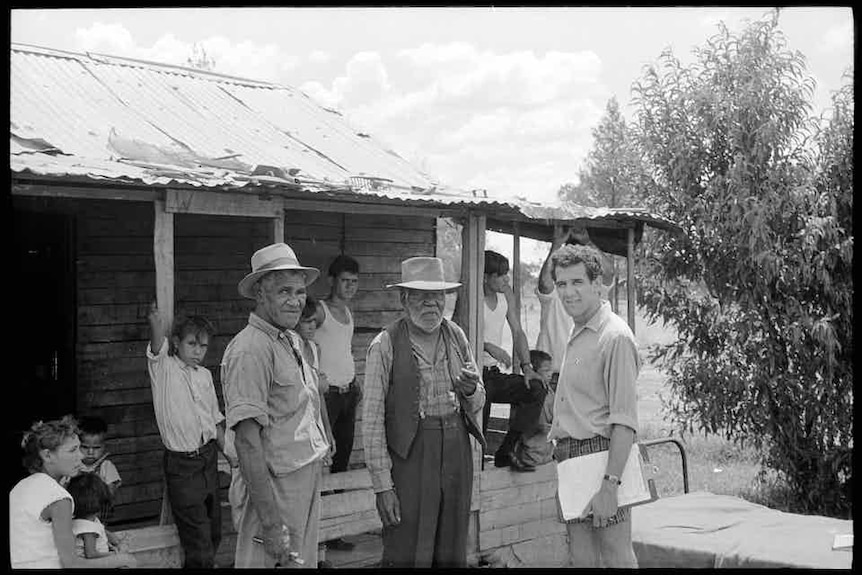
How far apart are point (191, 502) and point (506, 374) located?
325 centimetres

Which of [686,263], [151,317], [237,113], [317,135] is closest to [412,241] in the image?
[317,135]

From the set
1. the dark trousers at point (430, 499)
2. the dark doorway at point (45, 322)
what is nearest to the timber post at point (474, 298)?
the dark trousers at point (430, 499)

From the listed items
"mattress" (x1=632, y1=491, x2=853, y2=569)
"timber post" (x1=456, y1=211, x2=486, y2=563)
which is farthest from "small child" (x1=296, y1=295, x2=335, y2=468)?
"mattress" (x1=632, y1=491, x2=853, y2=569)

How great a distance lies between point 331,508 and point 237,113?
13.0 feet

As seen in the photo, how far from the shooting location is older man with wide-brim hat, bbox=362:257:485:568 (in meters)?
5.45

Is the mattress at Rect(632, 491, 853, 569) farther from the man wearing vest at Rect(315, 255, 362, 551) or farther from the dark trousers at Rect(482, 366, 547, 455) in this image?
the man wearing vest at Rect(315, 255, 362, 551)

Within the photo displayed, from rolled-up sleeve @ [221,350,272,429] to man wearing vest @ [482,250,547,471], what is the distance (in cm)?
337

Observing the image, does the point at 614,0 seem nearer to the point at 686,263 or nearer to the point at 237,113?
the point at 237,113

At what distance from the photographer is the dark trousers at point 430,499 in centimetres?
546

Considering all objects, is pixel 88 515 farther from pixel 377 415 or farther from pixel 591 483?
pixel 591 483

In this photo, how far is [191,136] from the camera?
8164mm

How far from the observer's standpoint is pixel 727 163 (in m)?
11.2

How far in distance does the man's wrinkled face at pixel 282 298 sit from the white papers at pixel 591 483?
168cm

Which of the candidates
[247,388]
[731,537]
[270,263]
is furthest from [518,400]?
[247,388]
